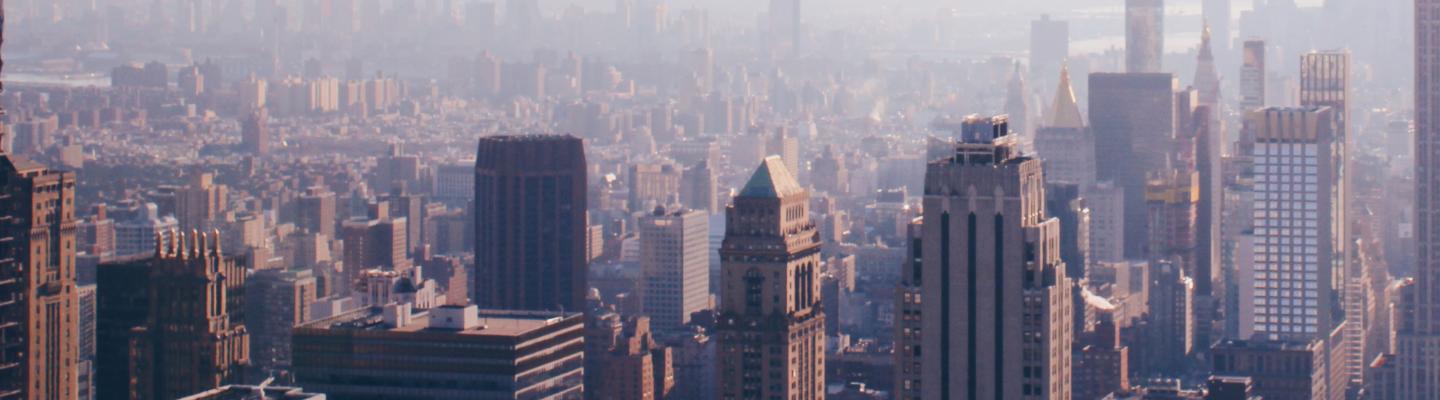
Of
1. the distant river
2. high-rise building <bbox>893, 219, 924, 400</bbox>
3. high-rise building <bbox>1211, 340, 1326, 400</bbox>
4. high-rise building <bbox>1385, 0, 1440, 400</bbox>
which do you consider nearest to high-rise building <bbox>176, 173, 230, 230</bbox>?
the distant river

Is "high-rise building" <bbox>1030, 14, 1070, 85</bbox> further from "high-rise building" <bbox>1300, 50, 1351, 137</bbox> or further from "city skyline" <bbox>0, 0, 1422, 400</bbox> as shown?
"high-rise building" <bbox>1300, 50, 1351, 137</bbox>

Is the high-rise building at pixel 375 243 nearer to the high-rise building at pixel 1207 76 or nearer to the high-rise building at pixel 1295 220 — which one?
the high-rise building at pixel 1295 220

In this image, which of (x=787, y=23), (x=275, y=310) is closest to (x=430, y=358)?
(x=275, y=310)

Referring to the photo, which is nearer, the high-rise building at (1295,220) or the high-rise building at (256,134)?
the high-rise building at (256,134)

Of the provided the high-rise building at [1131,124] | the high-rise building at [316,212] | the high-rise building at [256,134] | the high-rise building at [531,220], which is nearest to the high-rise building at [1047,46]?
the high-rise building at [1131,124]

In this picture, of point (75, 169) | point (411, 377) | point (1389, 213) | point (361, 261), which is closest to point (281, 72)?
point (361, 261)

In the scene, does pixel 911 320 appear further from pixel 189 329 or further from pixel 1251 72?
pixel 1251 72

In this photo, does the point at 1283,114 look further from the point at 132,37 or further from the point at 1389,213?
the point at 132,37
